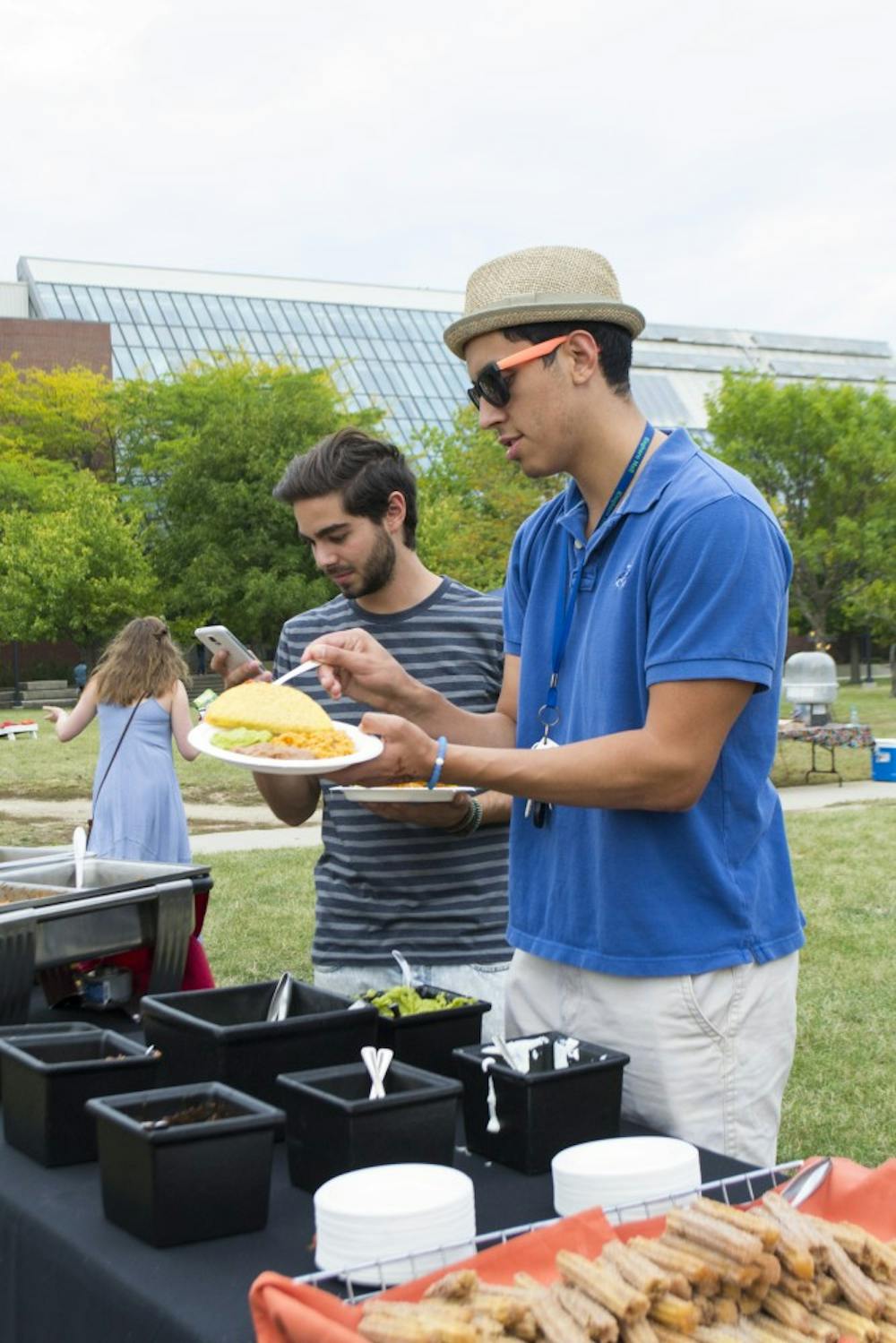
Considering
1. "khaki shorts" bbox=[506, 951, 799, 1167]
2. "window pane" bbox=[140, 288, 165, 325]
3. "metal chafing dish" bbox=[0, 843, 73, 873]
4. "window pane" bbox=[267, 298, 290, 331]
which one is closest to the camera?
"khaki shorts" bbox=[506, 951, 799, 1167]

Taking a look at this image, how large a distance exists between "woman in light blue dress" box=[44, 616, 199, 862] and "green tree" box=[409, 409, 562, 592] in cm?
2451

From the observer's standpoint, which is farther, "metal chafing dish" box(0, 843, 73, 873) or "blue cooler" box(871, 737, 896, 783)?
"blue cooler" box(871, 737, 896, 783)

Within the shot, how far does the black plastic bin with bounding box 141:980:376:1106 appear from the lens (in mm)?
2145

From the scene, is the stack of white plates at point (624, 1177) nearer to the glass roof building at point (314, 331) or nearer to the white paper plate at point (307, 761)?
the white paper plate at point (307, 761)

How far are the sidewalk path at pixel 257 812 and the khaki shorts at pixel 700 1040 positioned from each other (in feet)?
33.0

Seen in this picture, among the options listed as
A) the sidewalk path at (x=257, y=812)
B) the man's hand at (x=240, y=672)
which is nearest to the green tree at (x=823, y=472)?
the sidewalk path at (x=257, y=812)

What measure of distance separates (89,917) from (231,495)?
38162mm

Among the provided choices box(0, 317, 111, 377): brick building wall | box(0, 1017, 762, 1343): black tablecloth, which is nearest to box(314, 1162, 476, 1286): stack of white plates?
box(0, 1017, 762, 1343): black tablecloth

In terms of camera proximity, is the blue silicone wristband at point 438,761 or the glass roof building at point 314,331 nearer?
the blue silicone wristband at point 438,761

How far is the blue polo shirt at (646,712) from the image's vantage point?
2131mm

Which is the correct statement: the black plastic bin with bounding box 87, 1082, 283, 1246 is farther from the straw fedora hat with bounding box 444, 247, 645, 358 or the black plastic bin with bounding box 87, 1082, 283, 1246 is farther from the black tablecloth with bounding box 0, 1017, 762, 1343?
the straw fedora hat with bounding box 444, 247, 645, 358

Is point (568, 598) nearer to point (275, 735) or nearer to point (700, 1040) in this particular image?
point (275, 735)

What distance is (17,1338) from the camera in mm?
1960

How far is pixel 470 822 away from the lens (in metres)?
3.14
